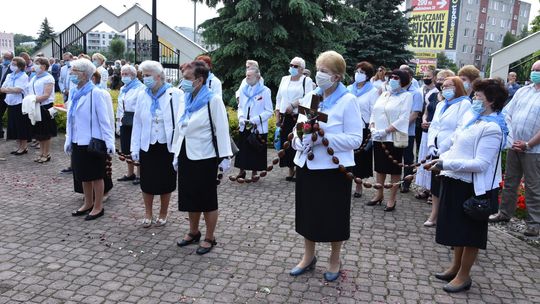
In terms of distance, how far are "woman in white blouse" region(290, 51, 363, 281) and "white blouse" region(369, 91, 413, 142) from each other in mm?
2590

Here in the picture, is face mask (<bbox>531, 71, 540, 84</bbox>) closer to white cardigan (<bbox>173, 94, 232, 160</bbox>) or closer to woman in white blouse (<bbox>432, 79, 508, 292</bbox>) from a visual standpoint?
woman in white blouse (<bbox>432, 79, 508, 292</bbox>)

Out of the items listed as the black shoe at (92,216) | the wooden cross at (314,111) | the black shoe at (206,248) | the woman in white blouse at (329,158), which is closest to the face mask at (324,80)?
the woman in white blouse at (329,158)

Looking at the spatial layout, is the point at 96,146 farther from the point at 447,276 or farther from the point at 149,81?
the point at 447,276

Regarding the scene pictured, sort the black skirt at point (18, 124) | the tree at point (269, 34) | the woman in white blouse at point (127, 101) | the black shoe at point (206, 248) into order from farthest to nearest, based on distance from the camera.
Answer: the tree at point (269, 34)
the black skirt at point (18, 124)
the woman in white blouse at point (127, 101)
the black shoe at point (206, 248)

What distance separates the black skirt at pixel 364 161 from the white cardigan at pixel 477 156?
10.8ft

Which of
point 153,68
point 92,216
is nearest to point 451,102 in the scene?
point 153,68

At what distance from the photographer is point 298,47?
610 inches

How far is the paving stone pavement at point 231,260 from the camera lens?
4.52m

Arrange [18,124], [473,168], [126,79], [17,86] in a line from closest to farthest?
[473,168], [126,79], [17,86], [18,124]

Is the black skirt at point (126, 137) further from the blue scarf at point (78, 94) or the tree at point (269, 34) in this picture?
the tree at point (269, 34)

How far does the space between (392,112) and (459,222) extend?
278cm

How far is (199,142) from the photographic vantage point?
5.18 meters

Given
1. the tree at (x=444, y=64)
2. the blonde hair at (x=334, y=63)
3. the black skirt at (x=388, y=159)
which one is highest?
the tree at (x=444, y=64)

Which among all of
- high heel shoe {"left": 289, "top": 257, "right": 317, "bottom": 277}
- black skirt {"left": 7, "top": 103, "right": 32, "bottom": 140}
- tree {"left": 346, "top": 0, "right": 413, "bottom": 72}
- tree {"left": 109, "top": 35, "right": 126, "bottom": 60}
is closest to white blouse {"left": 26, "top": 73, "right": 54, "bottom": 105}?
black skirt {"left": 7, "top": 103, "right": 32, "bottom": 140}
